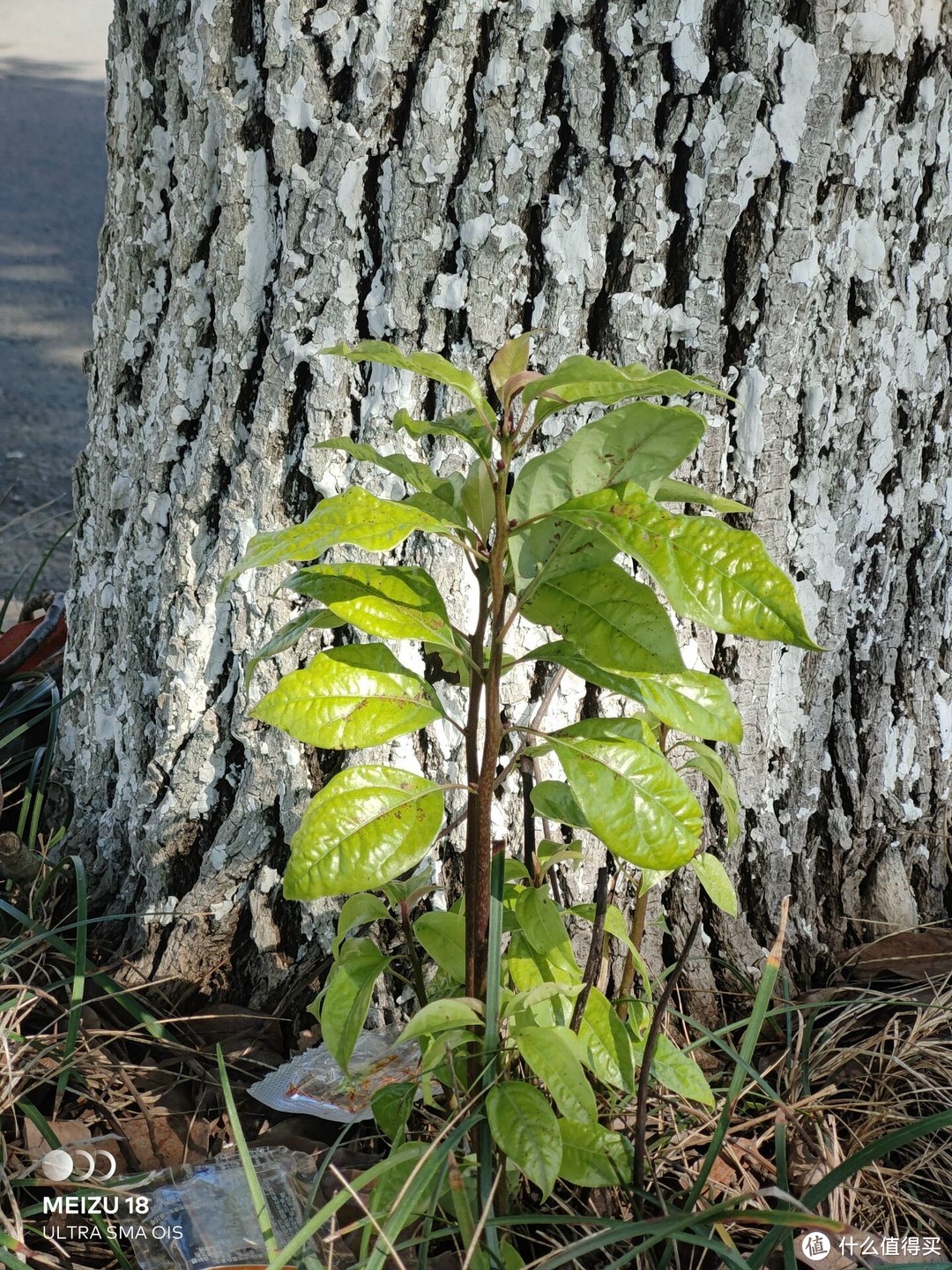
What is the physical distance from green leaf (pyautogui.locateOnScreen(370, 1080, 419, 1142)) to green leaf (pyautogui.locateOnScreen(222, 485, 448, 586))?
22.6 inches

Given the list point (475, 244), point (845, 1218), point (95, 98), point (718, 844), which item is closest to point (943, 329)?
point (475, 244)

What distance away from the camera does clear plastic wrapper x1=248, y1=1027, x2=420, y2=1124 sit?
1.41 metres

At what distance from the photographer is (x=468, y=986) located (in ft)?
3.72

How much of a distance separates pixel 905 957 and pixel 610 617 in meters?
1.00

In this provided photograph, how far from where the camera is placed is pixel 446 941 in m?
1.22

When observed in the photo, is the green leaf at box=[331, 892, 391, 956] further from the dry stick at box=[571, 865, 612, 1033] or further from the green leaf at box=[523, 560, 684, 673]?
the green leaf at box=[523, 560, 684, 673]

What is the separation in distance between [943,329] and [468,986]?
3.68 ft

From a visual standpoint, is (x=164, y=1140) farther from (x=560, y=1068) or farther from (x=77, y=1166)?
(x=560, y=1068)

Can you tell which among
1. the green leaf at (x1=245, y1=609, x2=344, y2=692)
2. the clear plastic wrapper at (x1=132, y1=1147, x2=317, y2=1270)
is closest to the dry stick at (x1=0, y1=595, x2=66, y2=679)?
the clear plastic wrapper at (x1=132, y1=1147, x2=317, y2=1270)

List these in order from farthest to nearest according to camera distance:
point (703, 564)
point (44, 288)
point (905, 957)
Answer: point (44, 288), point (905, 957), point (703, 564)

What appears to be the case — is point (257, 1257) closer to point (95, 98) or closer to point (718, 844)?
point (718, 844)

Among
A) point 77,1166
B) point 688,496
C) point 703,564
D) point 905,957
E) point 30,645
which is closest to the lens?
point 703,564

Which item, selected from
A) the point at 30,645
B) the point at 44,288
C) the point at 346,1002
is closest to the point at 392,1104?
the point at 346,1002

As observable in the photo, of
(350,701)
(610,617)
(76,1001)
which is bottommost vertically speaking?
(76,1001)
